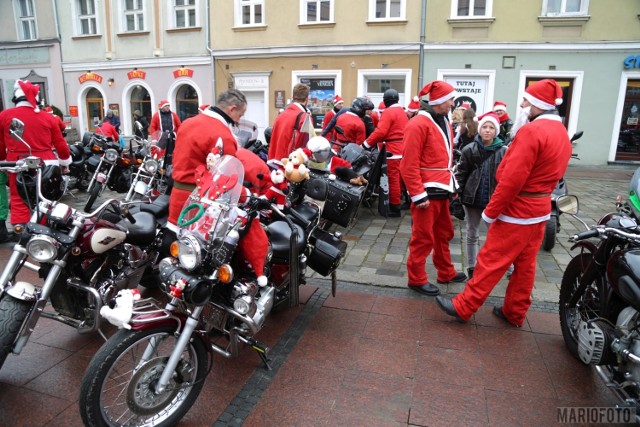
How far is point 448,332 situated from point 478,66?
12347mm

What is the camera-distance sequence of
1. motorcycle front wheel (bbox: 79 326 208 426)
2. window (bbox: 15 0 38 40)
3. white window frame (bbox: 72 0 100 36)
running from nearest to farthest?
motorcycle front wheel (bbox: 79 326 208 426), white window frame (bbox: 72 0 100 36), window (bbox: 15 0 38 40)

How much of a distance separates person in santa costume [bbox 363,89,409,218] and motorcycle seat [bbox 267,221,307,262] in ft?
12.7

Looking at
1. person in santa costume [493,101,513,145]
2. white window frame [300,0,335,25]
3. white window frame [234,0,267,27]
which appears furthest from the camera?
white window frame [234,0,267,27]

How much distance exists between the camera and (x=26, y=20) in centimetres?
2031

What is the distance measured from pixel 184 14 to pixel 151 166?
12.8 m

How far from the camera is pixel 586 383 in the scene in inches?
119

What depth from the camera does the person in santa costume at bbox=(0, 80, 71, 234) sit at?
5.41 metres

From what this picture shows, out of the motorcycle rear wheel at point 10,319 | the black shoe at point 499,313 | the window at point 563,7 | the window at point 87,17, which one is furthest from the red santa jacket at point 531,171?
the window at point 87,17

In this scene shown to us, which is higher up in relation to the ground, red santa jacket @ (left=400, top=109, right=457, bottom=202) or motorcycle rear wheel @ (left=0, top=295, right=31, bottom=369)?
red santa jacket @ (left=400, top=109, right=457, bottom=202)

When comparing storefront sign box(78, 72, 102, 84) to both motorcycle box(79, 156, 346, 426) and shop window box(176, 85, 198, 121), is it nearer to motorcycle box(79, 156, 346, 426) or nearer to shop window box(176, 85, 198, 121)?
shop window box(176, 85, 198, 121)

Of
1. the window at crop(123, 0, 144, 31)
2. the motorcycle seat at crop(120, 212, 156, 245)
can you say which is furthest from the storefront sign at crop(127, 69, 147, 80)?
the motorcycle seat at crop(120, 212, 156, 245)

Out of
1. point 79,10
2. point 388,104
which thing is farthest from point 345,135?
point 79,10

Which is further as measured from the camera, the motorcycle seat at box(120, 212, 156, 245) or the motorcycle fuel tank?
the motorcycle seat at box(120, 212, 156, 245)

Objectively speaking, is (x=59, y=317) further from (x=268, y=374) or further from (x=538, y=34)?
(x=538, y=34)
